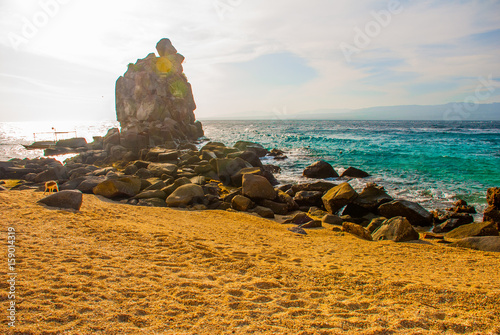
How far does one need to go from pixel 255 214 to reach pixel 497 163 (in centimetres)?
2409

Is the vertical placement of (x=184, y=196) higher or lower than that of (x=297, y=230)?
higher

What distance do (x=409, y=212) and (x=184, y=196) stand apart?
9375 mm

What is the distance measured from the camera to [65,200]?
8.29 meters

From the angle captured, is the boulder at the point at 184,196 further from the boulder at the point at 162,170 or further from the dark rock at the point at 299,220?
the boulder at the point at 162,170

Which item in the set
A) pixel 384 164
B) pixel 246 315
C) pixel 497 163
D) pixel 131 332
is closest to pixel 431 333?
pixel 246 315

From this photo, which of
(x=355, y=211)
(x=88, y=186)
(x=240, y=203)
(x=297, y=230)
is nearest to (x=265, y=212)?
(x=240, y=203)

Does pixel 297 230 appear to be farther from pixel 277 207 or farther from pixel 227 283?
pixel 227 283

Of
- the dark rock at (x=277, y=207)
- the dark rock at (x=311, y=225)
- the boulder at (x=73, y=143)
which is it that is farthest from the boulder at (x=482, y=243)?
the boulder at (x=73, y=143)

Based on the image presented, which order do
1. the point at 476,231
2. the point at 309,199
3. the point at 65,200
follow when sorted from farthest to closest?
the point at 309,199 → the point at 476,231 → the point at 65,200

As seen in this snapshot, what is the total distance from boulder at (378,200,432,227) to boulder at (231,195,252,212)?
5.79 m

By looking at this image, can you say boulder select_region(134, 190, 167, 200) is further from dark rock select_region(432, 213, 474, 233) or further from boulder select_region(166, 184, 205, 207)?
dark rock select_region(432, 213, 474, 233)

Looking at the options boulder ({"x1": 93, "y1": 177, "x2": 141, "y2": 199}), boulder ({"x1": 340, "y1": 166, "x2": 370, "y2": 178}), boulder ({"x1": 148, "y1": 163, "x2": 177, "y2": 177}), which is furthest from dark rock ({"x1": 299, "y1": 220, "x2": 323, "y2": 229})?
boulder ({"x1": 340, "y1": 166, "x2": 370, "y2": 178})

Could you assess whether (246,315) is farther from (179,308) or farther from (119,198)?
(119,198)

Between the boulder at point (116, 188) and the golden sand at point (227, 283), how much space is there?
461 cm
